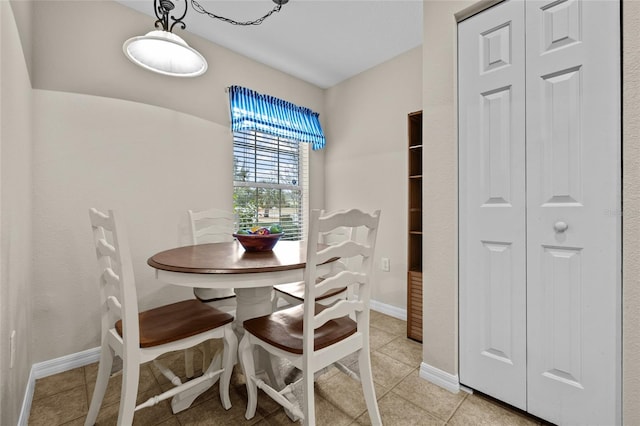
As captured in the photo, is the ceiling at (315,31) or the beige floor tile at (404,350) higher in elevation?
the ceiling at (315,31)

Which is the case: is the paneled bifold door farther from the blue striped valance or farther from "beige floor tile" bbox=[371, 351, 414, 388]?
the blue striped valance

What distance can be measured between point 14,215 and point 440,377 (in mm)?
2391

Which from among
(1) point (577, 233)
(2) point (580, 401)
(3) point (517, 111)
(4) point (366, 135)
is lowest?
(2) point (580, 401)

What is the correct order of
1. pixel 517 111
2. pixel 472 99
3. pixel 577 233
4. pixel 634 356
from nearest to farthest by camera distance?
pixel 634 356
pixel 577 233
pixel 517 111
pixel 472 99

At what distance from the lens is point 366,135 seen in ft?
10.2

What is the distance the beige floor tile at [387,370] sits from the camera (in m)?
1.74

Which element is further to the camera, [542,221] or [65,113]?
[65,113]

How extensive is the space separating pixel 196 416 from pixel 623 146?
2318 millimetres

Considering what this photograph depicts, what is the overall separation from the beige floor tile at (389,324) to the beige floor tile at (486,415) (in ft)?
2.96

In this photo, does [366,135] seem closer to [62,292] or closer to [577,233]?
[577,233]

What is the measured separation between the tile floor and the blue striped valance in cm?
209

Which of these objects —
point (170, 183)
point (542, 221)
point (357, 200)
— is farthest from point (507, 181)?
point (170, 183)

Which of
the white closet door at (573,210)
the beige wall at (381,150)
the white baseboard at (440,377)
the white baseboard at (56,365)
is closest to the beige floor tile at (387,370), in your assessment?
the white baseboard at (440,377)

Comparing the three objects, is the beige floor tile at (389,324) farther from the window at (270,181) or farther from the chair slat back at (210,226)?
the chair slat back at (210,226)
